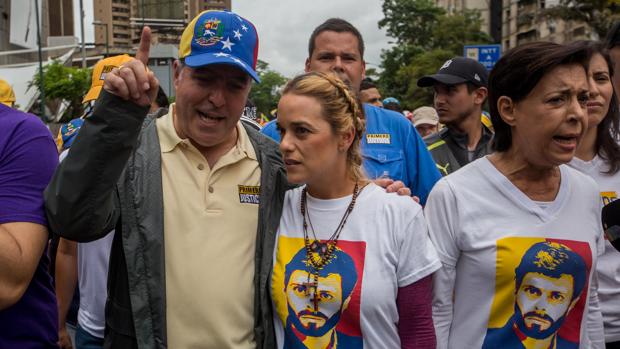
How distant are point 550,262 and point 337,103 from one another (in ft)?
3.43

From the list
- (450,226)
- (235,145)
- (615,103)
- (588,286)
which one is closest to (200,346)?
(235,145)

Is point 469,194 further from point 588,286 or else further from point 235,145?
point 235,145

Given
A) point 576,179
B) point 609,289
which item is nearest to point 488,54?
point 609,289

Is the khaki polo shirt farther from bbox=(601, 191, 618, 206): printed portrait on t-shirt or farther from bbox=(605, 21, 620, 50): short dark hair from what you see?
bbox=(605, 21, 620, 50): short dark hair

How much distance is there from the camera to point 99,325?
3209 millimetres

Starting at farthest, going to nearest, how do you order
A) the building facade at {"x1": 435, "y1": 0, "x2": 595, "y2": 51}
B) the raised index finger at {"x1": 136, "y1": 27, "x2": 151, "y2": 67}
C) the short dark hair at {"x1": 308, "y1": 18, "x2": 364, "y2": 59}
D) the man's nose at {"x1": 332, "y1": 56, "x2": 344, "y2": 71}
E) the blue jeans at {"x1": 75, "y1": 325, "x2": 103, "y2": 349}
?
the building facade at {"x1": 435, "y1": 0, "x2": 595, "y2": 51}
the short dark hair at {"x1": 308, "y1": 18, "x2": 364, "y2": 59}
the man's nose at {"x1": 332, "y1": 56, "x2": 344, "y2": 71}
the blue jeans at {"x1": 75, "y1": 325, "x2": 103, "y2": 349}
the raised index finger at {"x1": 136, "y1": 27, "x2": 151, "y2": 67}

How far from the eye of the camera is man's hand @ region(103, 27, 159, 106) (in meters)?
2.07

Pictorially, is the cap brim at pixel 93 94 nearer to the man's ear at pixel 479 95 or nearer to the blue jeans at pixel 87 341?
the blue jeans at pixel 87 341

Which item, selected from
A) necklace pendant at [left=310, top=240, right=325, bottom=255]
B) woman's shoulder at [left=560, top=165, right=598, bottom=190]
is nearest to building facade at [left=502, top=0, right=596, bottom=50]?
woman's shoulder at [left=560, top=165, right=598, bottom=190]

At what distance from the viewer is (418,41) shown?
57312 mm

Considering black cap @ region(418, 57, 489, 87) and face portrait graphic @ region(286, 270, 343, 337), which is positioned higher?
black cap @ region(418, 57, 489, 87)

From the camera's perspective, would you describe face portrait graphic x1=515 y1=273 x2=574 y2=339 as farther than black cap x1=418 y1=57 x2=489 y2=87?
No

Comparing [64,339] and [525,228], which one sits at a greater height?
[525,228]

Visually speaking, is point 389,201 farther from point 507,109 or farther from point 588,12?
point 588,12
